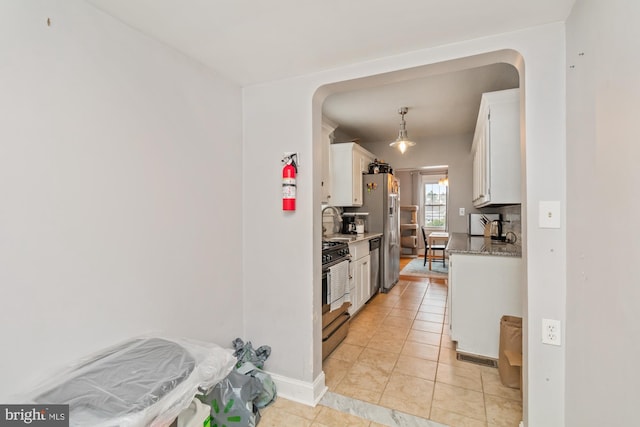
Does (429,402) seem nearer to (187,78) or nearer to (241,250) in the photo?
(241,250)

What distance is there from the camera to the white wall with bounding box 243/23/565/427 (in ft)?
4.69

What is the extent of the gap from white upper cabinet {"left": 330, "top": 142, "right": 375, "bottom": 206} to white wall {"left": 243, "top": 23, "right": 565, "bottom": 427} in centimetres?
208

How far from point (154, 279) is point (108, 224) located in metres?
0.37

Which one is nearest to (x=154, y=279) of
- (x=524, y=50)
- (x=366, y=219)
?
(x=524, y=50)

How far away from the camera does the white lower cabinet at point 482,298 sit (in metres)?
2.39

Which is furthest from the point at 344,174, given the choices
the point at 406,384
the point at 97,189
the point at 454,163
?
the point at 97,189

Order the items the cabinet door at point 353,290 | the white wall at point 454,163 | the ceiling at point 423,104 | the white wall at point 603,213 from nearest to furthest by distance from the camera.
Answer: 1. the white wall at point 603,213
2. the ceiling at point 423,104
3. the cabinet door at point 353,290
4. the white wall at point 454,163

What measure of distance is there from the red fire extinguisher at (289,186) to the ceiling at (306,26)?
2.09ft

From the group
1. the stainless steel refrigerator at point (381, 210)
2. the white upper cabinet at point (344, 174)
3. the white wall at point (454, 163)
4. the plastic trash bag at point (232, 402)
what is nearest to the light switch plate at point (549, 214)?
the plastic trash bag at point (232, 402)

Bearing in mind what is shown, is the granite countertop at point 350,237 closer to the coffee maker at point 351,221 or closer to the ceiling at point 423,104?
the coffee maker at point 351,221

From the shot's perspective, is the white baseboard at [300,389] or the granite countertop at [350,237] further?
the granite countertop at [350,237]

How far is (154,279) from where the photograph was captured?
155 cm

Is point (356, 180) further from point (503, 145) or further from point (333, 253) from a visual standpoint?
point (503, 145)

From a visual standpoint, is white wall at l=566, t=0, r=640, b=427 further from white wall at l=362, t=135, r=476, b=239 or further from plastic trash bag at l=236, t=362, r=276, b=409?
white wall at l=362, t=135, r=476, b=239
